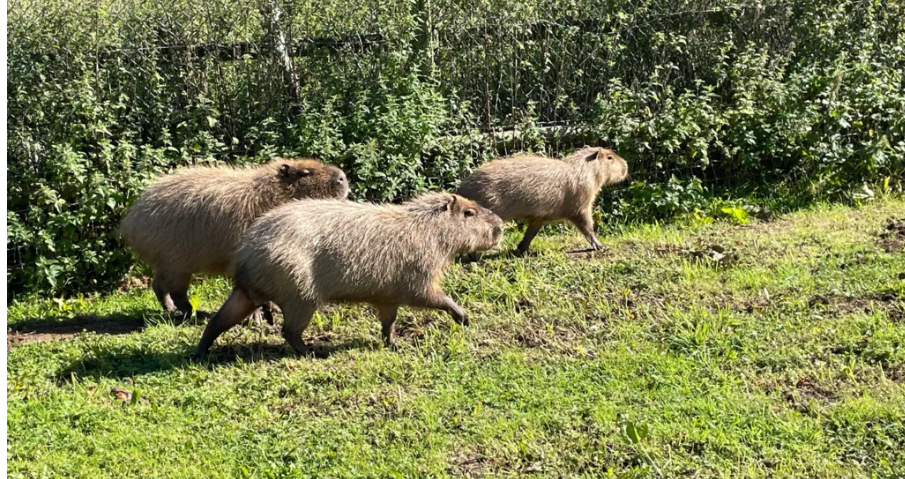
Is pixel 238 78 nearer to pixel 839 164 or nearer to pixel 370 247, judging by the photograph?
pixel 370 247

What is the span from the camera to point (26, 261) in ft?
24.3

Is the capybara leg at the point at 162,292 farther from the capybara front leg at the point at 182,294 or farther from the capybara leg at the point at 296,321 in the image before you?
the capybara leg at the point at 296,321

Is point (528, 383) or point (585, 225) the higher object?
point (528, 383)

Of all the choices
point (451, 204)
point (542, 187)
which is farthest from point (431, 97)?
point (451, 204)

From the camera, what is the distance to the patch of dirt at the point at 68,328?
21.1 ft

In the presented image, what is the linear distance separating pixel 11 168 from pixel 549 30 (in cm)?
479

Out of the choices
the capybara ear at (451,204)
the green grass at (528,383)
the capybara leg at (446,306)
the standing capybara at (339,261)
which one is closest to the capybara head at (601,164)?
the green grass at (528,383)

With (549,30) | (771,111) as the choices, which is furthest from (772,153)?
(549,30)

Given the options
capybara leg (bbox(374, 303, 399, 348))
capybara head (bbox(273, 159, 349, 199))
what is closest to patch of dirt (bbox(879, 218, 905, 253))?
capybara leg (bbox(374, 303, 399, 348))

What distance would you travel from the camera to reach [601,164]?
823 centimetres

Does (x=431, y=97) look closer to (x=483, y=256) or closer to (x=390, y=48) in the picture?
(x=390, y=48)

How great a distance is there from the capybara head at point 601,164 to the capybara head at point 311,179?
2207 mm

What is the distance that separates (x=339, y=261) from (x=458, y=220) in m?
0.98

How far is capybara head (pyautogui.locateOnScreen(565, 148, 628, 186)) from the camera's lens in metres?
8.17
